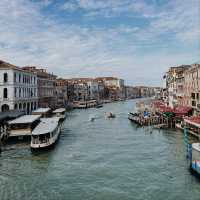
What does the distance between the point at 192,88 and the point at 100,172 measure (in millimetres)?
24173

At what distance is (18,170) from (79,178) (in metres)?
4.19

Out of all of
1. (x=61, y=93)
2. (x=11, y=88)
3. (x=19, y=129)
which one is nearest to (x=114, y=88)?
(x=61, y=93)

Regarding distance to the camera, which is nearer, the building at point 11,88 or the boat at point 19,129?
the boat at point 19,129

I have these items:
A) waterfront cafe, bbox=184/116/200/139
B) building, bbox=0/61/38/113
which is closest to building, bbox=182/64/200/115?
waterfront cafe, bbox=184/116/200/139

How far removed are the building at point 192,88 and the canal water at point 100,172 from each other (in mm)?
10692

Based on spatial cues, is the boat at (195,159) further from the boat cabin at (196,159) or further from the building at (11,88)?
the building at (11,88)

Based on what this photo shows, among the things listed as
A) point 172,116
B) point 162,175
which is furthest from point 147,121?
point 162,175

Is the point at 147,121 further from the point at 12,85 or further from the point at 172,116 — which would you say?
the point at 12,85

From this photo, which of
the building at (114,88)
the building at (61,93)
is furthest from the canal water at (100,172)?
the building at (114,88)

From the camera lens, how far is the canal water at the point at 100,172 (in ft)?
45.7

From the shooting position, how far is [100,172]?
17.2 metres

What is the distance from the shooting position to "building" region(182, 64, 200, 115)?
34.5 m

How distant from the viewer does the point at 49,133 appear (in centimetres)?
2386

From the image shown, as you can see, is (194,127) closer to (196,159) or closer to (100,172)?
(196,159)
